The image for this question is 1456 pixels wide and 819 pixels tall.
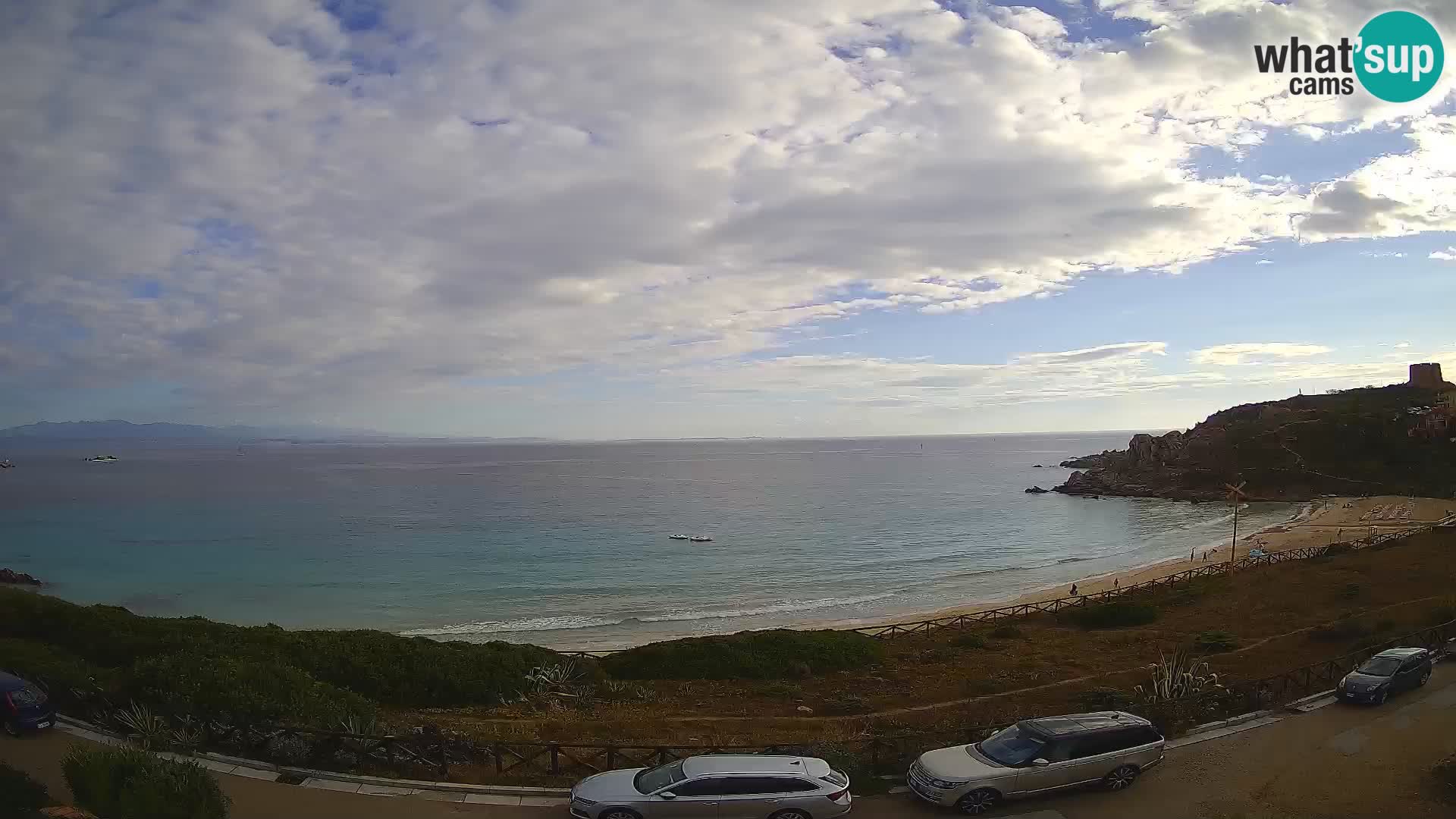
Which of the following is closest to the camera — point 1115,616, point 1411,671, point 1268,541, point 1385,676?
point 1385,676

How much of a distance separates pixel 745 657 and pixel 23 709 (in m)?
19.0

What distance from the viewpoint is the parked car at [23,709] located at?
13312 mm

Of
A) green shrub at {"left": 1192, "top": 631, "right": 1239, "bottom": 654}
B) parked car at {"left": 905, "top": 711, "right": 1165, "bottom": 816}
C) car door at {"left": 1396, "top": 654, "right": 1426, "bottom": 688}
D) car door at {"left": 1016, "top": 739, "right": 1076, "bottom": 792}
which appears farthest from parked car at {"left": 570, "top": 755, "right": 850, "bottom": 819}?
green shrub at {"left": 1192, "top": 631, "right": 1239, "bottom": 654}

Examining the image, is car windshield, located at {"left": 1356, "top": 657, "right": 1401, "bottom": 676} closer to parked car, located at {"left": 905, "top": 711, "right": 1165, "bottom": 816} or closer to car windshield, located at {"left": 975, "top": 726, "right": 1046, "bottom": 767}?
parked car, located at {"left": 905, "top": 711, "right": 1165, "bottom": 816}

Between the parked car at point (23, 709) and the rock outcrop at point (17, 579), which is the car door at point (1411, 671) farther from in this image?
the rock outcrop at point (17, 579)

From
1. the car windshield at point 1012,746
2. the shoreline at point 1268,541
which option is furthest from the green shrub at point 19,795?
the shoreline at point 1268,541

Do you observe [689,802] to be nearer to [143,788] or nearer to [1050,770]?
[1050,770]

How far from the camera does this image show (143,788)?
9.30 metres

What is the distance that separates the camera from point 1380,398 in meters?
128

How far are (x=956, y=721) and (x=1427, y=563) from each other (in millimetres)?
34888

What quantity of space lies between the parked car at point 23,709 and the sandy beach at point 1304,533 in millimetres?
32681

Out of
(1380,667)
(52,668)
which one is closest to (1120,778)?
(1380,667)

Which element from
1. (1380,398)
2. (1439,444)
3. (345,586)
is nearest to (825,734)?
(345,586)

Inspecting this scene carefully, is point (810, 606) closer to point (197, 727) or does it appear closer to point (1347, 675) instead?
point (1347, 675)
